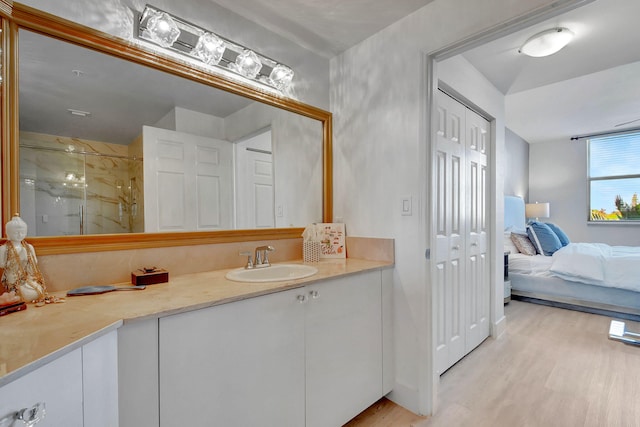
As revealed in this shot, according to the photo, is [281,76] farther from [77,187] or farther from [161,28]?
[77,187]

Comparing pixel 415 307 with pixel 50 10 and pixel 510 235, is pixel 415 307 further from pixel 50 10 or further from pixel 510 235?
pixel 510 235

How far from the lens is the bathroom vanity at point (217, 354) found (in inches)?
29.4

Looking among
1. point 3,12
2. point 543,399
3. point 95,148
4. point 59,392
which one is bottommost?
point 543,399

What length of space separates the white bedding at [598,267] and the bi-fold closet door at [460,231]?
5.03 ft

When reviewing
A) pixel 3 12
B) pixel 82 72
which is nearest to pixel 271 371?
pixel 82 72

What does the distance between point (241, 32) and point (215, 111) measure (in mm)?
470

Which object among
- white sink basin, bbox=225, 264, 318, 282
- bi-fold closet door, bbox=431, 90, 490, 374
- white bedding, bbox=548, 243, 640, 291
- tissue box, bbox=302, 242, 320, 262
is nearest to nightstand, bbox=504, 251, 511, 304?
white bedding, bbox=548, 243, 640, 291

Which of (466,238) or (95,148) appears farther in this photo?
(466,238)

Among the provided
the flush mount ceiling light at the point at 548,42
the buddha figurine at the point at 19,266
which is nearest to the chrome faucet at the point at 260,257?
the buddha figurine at the point at 19,266

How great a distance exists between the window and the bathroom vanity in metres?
6.06

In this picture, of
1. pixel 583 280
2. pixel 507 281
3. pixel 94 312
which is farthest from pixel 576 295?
pixel 94 312

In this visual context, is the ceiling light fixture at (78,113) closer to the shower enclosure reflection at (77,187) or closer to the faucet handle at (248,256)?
the shower enclosure reflection at (77,187)

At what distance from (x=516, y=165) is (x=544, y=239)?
6.31ft

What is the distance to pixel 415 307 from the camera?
1.71m
